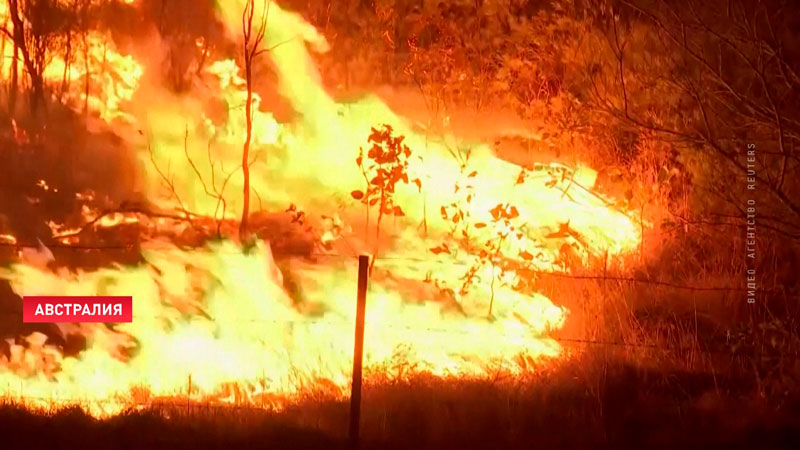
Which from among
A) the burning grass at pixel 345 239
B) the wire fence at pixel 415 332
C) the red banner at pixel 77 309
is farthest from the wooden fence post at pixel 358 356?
the red banner at pixel 77 309

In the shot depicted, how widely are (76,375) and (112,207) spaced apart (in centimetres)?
159

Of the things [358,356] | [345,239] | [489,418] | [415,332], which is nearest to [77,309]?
[345,239]

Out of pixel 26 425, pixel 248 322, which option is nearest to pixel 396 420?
pixel 248 322

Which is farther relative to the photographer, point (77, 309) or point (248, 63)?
point (248, 63)

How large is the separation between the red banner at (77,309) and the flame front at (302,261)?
0.08m

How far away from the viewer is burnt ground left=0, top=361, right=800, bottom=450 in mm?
6129

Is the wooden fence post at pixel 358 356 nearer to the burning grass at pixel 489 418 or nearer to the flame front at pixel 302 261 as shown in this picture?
the burning grass at pixel 489 418

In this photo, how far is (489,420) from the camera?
6527 mm

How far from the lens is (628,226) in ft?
27.4

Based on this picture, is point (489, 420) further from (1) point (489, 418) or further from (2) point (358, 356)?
(2) point (358, 356)

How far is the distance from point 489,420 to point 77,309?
13.0ft

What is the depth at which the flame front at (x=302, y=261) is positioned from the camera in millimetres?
7715

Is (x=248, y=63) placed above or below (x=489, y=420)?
above

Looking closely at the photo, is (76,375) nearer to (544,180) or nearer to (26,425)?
(26,425)
